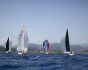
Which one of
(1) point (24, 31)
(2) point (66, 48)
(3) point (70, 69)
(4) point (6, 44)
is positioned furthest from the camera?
(4) point (6, 44)

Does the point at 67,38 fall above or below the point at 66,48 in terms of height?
above

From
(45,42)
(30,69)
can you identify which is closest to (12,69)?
(30,69)

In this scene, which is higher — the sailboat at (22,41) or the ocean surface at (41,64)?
the sailboat at (22,41)

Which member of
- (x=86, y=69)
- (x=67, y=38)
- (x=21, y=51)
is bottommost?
(x=86, y=69)

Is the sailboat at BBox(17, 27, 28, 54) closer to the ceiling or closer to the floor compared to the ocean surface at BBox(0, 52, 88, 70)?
closer to the ceiling

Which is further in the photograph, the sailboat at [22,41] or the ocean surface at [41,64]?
the sailboat at [22,41]

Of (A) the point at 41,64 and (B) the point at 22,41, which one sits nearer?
(A) the point at 41,64

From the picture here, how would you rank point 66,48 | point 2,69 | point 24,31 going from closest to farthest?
point 2,69 < point 24,31 < point 66,48

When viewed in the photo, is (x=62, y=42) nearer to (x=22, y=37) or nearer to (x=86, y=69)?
(x=22, y=37)

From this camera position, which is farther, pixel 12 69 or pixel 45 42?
pixel 45 42

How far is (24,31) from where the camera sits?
3002 inches

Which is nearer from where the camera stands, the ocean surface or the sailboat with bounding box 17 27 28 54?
the ocean surface

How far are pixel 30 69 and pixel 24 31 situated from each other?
49.8 m

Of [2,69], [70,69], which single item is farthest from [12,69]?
[70,69]
